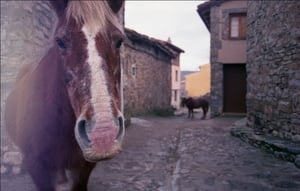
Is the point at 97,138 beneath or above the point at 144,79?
beneath

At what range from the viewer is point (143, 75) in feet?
54.1

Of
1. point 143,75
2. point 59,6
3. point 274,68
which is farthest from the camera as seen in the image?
point 143,75

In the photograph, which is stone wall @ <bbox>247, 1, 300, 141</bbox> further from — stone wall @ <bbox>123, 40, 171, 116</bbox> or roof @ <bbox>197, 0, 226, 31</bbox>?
stone wall @ <bbox>123, 40, 171, 116</bbox>

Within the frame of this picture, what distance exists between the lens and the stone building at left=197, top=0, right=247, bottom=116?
547 inches

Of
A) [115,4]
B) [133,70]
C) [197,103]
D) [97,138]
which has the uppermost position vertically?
[133,70]

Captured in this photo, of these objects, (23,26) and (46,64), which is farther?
(23,26)

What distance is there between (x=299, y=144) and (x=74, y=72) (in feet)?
18.0

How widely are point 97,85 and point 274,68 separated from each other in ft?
21.4

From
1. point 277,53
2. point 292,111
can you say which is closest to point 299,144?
point 292,111

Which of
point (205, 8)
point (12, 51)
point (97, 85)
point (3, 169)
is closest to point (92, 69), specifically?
point (97, 85)

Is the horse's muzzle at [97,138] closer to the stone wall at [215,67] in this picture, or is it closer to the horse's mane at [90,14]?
the horse's mane at [90,14]

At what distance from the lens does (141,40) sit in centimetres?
1590

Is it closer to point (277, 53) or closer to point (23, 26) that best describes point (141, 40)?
point (277, 53)

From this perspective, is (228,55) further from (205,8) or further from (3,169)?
(3,169)
